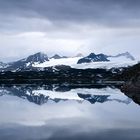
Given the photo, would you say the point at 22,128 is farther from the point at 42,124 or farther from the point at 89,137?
the point at 89,137

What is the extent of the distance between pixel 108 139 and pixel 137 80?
58.9 metres

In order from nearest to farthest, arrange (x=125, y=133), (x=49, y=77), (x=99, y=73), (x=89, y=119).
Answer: (x=125, y=133) → (x=89, y=119) → (x=49, y=77) → (x=99, y=73)

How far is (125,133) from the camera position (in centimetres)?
2305

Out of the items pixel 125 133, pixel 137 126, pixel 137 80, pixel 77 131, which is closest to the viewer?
pixel 125 133

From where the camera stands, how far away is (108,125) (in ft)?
89.8

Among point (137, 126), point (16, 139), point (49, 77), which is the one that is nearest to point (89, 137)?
point (16, 139)

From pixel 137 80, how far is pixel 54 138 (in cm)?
5885

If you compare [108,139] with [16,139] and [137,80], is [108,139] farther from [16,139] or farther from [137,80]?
[137,80]

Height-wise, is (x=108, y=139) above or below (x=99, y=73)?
below

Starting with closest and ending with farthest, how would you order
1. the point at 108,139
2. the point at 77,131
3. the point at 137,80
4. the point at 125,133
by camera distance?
the point at 108,139
the point at 125,133
the point at 77,131
the point at 137,80

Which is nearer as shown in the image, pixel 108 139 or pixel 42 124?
pixel 108 139

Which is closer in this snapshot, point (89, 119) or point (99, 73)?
point (89, 119)

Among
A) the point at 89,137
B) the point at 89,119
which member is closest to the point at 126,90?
the point at 89,119

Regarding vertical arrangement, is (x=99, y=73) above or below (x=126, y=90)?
above
